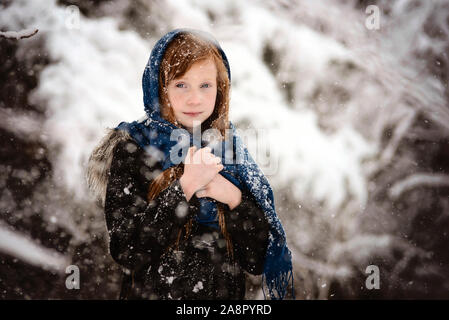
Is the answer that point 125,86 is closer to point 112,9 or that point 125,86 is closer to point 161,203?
point 112,9

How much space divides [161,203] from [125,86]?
0.94 metres

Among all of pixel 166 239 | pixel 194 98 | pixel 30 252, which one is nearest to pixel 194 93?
pixel 194 98

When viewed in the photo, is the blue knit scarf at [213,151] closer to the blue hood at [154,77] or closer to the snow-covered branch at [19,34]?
the blue hood at [154,77]

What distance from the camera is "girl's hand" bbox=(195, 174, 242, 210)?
47.7 inches

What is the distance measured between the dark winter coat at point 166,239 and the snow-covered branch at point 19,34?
89 cm

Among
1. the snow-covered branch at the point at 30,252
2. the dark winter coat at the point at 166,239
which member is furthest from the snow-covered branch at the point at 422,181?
the snow-covered branch at the point at 30,252

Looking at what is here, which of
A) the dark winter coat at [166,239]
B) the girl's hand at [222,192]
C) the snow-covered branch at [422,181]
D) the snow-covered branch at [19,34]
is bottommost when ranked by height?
the dark winter coat at [166,239]

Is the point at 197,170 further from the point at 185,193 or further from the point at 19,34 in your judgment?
the point at 19,34

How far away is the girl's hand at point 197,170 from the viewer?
3.68 ft

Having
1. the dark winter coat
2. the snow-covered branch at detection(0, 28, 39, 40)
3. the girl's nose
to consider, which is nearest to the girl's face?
the girl's nose

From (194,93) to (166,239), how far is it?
511 millimetres

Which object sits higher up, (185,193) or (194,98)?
(194,98)

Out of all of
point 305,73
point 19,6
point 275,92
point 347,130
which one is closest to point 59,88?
point 19,6

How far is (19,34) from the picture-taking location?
5.75ft
